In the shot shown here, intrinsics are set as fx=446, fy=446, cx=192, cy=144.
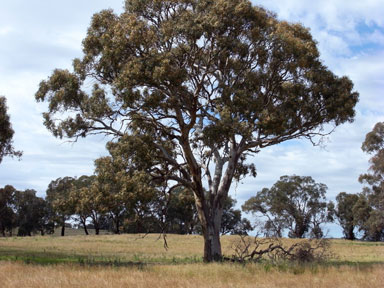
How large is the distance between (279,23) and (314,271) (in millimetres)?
12288

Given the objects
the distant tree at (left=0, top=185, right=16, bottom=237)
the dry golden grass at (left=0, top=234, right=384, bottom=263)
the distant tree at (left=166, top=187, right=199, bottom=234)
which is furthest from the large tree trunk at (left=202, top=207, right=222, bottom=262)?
the distant tree at (left=0, top=185, right=16, bottom=237)

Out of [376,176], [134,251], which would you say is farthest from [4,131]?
[376,176]

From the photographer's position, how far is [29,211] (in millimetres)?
81250

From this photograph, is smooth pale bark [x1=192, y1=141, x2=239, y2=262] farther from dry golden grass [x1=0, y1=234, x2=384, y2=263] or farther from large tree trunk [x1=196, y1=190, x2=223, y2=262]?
dry golden grass [x1=0, y1=234, x2=384, y2=263]

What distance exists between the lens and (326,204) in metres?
68.8

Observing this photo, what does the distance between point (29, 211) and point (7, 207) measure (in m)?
4.08

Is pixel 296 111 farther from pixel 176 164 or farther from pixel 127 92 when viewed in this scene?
pixel 127 92

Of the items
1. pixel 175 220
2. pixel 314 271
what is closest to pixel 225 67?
pixel 314 271

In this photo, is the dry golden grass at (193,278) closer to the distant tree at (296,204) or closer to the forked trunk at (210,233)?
the forked trunk at (210,233)

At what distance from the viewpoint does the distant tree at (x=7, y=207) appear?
255 feet

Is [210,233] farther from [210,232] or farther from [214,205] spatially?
[214,205]

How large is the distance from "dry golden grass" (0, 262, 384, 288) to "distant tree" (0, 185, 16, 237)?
224 feet

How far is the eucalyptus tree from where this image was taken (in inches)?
757

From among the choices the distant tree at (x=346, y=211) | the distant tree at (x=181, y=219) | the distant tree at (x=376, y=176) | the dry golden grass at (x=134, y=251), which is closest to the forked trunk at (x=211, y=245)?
the dry golden grass at (x=134, y=251)
